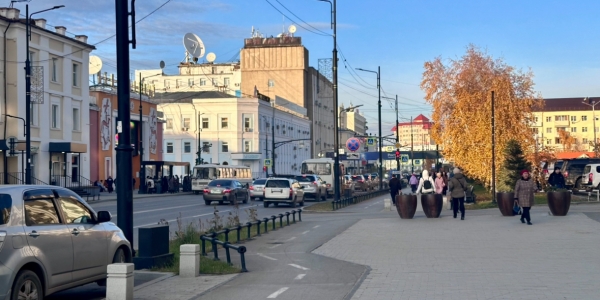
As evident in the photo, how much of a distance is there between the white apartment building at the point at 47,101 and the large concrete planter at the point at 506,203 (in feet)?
93.6

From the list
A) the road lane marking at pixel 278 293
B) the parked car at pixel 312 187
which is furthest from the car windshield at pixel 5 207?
the parked car at pixel 312 187

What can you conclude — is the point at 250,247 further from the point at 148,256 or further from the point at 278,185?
the point at 278,185

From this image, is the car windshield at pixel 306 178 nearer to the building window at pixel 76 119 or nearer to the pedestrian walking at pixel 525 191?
the building window at pixel 76 119

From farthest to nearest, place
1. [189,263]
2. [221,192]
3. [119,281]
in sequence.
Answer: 1. [221,192]
2. [189,263]
3. [119,281]

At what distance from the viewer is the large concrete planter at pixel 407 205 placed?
27.4m

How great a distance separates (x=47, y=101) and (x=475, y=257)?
43.4 metres

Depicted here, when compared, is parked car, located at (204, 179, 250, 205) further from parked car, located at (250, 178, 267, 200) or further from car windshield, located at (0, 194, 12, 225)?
car windshield, located at (0, 194, 12, 225)

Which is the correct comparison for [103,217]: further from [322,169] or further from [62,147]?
[322,169]

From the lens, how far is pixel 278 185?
42.2 metres

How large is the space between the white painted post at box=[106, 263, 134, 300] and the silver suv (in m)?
0.48

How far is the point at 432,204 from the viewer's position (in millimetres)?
27188

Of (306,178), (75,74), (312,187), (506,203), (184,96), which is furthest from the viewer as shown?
(184,96)

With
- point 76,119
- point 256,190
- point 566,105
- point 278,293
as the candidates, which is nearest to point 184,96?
point 76,119

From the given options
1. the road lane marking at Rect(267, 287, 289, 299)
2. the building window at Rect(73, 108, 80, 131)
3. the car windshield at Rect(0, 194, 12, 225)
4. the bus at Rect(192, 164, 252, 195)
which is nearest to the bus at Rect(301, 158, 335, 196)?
the bus at Rect(192, 164, 252, 195)
